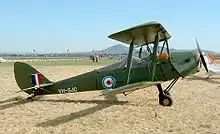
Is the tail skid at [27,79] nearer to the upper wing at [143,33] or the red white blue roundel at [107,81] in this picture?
the red white blue roundel at [107,81]

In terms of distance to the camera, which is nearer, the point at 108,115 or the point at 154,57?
the point at 108,115

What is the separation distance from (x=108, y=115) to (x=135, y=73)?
2522 mm

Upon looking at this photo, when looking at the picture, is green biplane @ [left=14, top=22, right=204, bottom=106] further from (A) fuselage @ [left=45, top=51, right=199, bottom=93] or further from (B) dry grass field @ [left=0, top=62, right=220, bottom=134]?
(B) dry grass field @ [left=0, top=62, right=220, bottom=134]

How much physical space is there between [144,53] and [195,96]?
3031 millimetres

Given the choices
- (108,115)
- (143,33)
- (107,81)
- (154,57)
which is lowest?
(108,115)

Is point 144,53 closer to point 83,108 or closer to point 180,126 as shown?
point 83,108

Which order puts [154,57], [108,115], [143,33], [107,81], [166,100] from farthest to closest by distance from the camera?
[107,81]
[166,100]
[154,57]
[143,33]
[108,115]

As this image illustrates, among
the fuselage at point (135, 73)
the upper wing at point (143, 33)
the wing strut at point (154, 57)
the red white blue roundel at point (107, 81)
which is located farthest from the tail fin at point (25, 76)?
the wing strut at point (154, 57)

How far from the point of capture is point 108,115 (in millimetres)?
8641

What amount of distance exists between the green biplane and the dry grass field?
55 centimetres

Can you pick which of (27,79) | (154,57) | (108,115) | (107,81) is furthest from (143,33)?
(27,79)

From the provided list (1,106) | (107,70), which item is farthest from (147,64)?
(1,106)

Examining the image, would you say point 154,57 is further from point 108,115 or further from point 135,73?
point 108,115

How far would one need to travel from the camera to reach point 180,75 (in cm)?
1045
